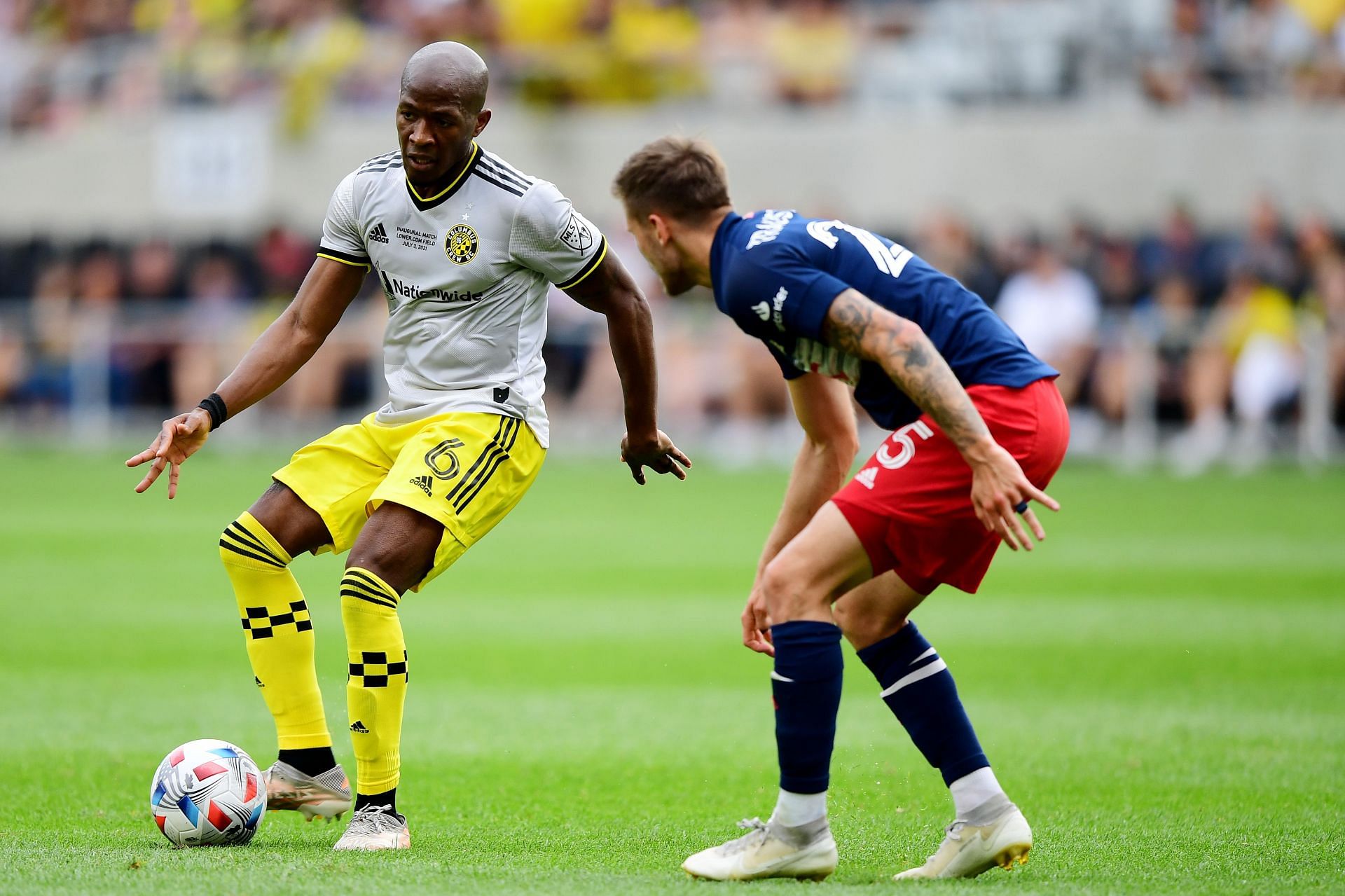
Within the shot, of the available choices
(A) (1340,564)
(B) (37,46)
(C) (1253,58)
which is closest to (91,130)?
(B) (37,46)

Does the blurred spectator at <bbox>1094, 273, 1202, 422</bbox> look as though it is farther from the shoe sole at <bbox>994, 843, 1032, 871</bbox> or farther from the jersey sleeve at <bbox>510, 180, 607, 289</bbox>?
the shoe sole at <bbox>994, 843, 1032, 871</bbox>

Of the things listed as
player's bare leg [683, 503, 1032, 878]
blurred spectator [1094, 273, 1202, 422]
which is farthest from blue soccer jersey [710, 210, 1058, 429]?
blurred spectator [1094, 273, 1202, 422]

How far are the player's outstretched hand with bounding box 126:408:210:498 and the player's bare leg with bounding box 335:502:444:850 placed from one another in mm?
774

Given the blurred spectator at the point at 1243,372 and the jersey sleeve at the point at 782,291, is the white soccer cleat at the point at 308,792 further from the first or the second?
the blurred spectator at the point at 1243,372

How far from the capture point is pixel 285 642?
20.4ft

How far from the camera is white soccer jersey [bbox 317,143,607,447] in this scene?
6094 millimetres

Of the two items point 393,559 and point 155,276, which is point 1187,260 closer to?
point 155,276

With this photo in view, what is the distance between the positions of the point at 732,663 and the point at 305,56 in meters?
18.7

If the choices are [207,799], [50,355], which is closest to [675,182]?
[207,799]

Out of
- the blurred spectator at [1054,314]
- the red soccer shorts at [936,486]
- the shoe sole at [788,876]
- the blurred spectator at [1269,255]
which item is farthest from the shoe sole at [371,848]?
the blurred spectator at [1269,255]

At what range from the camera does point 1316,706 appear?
8.76 metres

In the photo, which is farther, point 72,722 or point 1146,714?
point 1146,714

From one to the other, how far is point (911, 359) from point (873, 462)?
474mm

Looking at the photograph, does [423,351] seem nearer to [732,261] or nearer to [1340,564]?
[732,261]
